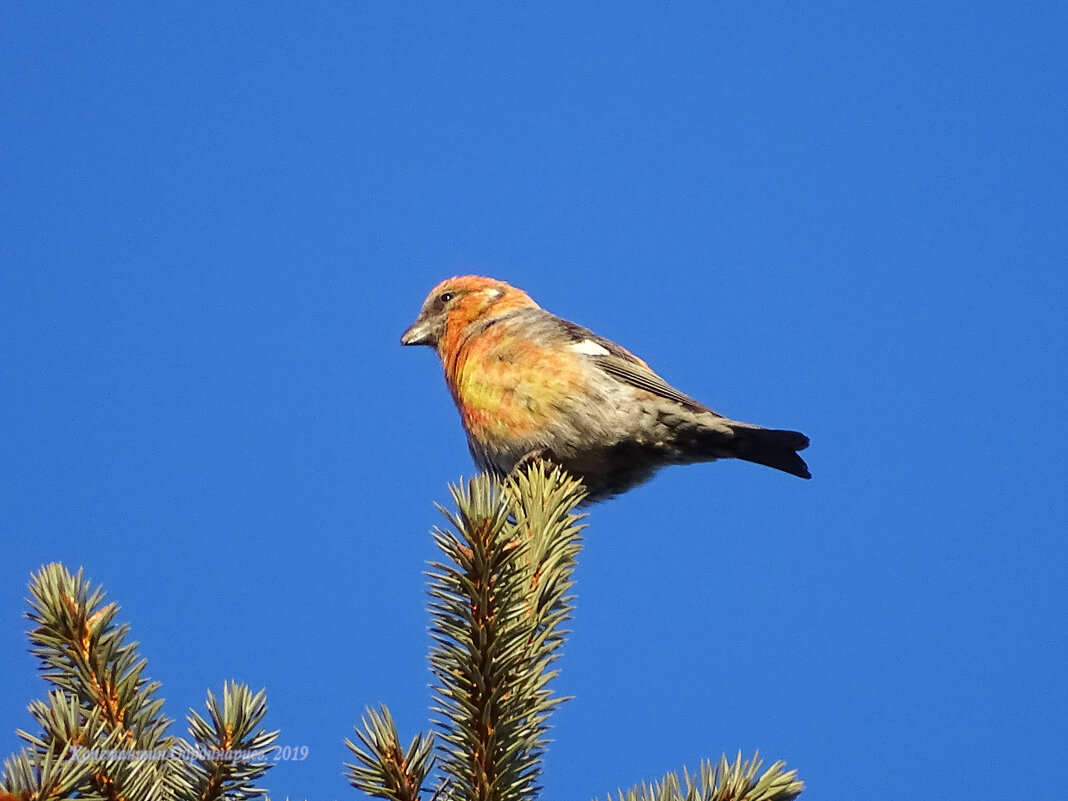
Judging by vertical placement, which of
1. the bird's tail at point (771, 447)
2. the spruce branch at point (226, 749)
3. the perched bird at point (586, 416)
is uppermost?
the perched bird at point (586, 416)

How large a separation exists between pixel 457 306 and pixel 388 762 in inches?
168

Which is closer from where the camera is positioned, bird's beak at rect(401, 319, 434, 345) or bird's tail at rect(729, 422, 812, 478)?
bird's tail at rect(729, 422, 812, 478)

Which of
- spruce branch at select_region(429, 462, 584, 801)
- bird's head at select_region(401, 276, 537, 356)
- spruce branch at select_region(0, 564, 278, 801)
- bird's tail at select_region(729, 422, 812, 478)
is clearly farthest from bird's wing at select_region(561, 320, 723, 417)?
spruce branch at select_region(0, 564, 278, 801)

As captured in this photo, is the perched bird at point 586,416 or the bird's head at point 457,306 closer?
the perched bird at point 586,416

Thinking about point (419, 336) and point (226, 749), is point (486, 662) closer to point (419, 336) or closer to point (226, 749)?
point (226, 749)

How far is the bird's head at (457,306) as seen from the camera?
5938 millimetres

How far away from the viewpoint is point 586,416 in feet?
15.5

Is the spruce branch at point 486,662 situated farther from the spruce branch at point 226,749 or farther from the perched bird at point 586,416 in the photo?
the perched bird at point 586,416

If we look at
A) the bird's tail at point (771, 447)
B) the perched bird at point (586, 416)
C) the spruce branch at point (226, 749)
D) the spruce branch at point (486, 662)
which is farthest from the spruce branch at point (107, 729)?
the bird's tail at point (771, 447)

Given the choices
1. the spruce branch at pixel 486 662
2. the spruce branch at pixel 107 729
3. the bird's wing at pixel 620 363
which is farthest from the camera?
the bird's wing at pixel 620 363

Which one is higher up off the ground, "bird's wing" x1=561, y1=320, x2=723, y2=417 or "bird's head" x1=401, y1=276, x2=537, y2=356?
"bird's head" x1=401, y1=276, x2=537, y2=356

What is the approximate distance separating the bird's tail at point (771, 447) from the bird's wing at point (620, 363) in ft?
0.56

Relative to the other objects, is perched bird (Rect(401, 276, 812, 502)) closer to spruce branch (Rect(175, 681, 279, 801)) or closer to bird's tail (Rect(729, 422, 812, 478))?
bird's tail (Rect(729, 422, 812, 478))

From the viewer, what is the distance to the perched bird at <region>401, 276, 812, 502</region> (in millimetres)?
4711
